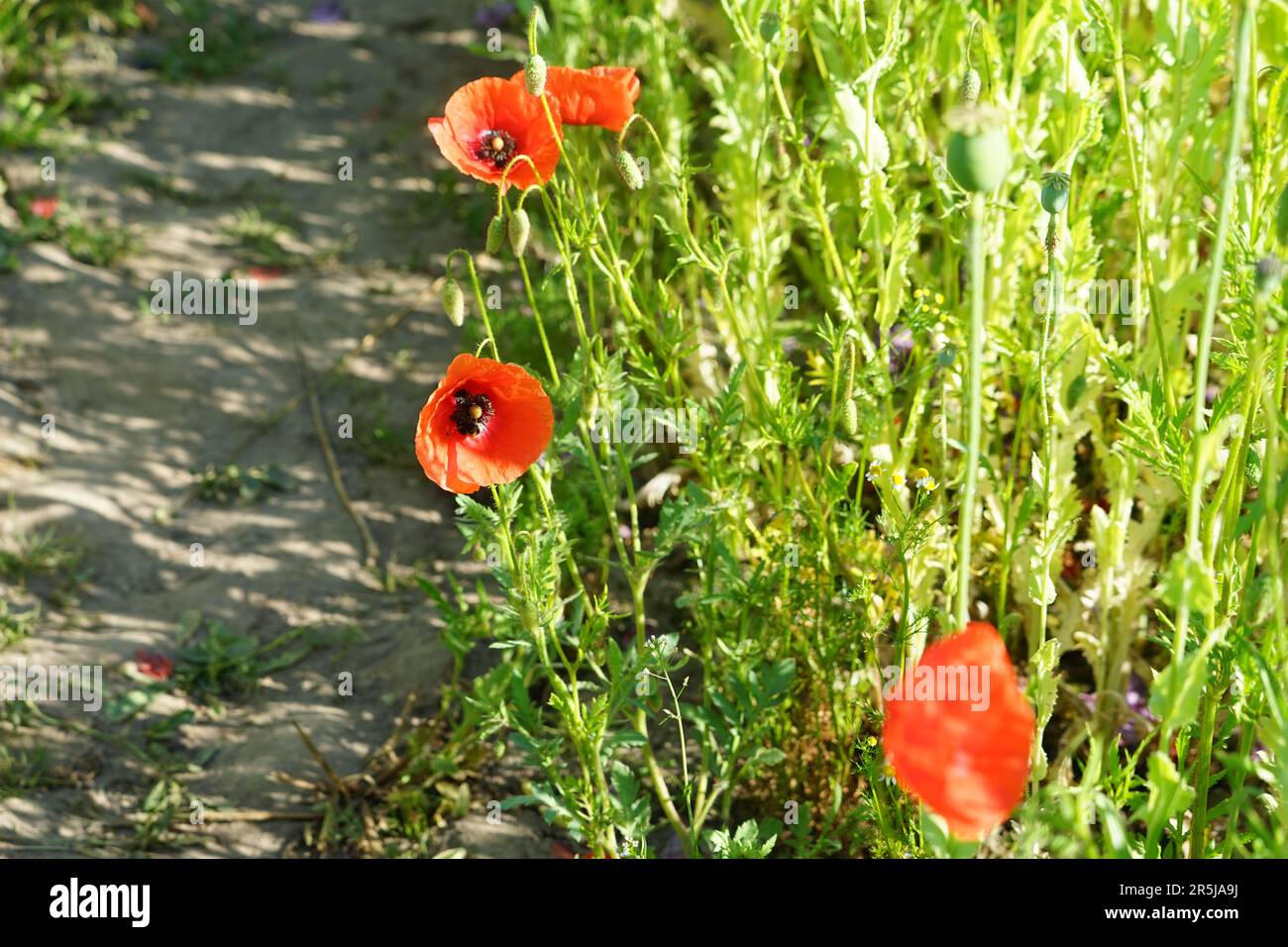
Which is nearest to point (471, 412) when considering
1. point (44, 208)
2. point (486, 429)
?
point (486, 429)

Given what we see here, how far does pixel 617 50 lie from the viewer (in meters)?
2.86

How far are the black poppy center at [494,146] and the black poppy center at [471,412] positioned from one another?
326mm

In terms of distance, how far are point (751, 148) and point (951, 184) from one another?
22.0 inches

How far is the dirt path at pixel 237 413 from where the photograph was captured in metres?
2.16

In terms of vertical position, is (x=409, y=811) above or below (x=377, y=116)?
below

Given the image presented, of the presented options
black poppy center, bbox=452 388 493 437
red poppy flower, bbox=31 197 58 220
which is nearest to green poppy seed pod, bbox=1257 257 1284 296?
black poppy center, bbox=452 388 493 437

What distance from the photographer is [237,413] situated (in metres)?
2.86

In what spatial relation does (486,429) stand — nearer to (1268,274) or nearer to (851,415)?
(851,415)

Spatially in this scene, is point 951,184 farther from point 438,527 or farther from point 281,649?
point 281,649

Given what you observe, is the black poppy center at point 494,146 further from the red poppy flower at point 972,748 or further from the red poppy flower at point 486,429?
the red poppy flower at point 972,748

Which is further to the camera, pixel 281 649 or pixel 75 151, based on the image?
pixel 75 151

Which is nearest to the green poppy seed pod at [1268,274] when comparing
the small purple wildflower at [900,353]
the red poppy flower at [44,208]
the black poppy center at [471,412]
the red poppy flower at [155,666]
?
the black poppy center at [471,412]
